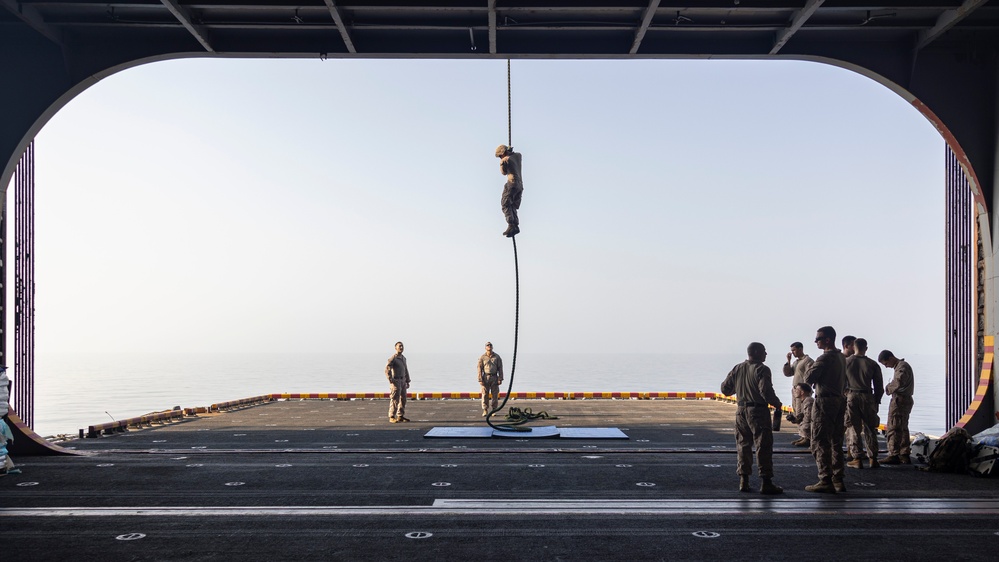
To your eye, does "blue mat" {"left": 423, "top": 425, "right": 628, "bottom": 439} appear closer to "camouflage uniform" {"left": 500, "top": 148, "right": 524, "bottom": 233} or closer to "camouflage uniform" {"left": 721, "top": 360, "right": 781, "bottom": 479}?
"camouflage uniform" {"left": 500, "top": 148, "right": 524, "bottom": 233}

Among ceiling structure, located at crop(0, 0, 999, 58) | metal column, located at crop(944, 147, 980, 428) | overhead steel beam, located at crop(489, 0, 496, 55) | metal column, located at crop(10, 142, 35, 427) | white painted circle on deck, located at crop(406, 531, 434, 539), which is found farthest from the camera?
metal column, located at crop(944, 147, 980, 428)

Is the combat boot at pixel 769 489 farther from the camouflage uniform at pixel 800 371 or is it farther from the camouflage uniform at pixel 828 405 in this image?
the camouflage uniform at pixel 800 371

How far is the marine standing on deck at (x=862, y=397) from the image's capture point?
11742 mm

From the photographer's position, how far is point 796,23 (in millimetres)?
12414

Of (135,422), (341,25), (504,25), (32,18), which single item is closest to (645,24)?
(504,25)

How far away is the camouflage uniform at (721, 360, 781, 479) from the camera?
977cm

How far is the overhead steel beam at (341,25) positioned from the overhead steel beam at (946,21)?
374 inches

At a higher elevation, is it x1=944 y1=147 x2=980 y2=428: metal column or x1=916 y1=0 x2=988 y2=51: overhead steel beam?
x1=916 y1=0 x2=988 y2=51: overhead steel beam

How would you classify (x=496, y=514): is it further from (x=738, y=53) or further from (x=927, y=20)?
(x=927, y=20)

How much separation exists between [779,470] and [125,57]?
41.2 feet

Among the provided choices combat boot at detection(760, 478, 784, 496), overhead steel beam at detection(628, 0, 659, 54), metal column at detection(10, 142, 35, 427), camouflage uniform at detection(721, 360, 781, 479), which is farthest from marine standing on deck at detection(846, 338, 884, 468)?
metal column at detection(10, 142, 35, 427)

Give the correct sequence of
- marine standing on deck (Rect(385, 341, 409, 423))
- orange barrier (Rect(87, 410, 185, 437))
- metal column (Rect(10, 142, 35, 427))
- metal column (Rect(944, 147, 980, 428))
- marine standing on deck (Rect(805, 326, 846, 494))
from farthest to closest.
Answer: marine standing on deck (Rect(385, 341, 409, 423)), orange barrier (Rect(87, 410, 185, 437)), metal column (Rect(944, 147, 980, 428)), metal column (Rect(10, 142, 35, 427)), marine standing on deck (Rect(805, 326, 846, 494))

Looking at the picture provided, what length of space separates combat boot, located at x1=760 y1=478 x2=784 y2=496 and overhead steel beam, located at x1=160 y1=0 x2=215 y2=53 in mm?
10526

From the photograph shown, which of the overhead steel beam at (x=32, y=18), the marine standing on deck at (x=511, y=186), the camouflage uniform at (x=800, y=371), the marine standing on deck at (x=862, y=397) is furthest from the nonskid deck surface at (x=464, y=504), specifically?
the overhead steel beam at (x=32, y=18)
